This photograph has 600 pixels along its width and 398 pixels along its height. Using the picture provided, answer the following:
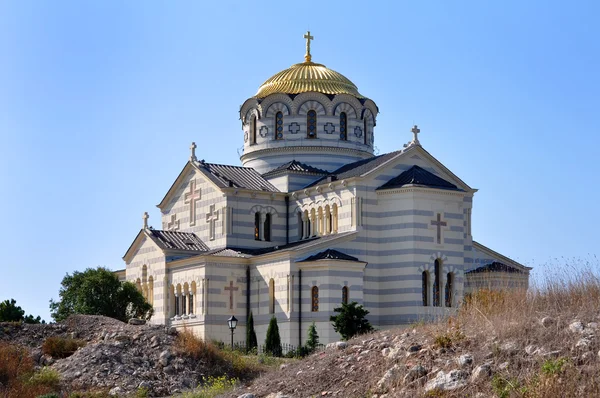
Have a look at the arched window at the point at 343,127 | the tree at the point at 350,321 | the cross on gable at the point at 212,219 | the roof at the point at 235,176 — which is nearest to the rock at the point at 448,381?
the tree at the point at 350,321

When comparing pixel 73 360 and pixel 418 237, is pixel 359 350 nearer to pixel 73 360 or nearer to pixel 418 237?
pixel 73 360

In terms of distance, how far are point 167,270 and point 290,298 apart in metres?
9.15

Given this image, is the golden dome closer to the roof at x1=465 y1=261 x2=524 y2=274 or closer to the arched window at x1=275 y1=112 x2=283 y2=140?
the arched window at x1=275 y1=112 x2=283 y2=140

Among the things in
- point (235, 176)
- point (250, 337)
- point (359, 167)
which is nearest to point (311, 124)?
point (235, 176)

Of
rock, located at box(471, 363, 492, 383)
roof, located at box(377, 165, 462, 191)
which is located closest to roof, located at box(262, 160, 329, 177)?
roof, located at box(377, 165, 462, 191)

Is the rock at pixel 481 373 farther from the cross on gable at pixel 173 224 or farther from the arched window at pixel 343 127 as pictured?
the cross on gable at pixel 173 224

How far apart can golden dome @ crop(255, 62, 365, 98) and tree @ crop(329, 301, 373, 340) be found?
17.0 m

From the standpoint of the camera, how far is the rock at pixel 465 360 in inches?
793

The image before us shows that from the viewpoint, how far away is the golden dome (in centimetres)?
5872

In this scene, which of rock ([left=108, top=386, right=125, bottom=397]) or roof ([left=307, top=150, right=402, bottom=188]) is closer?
rock ([left=108, top=386, right=125, bottom=397])

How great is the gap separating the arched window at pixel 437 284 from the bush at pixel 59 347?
20633 mm

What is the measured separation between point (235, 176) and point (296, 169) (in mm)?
3510

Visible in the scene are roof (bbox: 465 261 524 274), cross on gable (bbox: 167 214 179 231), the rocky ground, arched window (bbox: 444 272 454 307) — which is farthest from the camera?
cross on gable (bbox: 167 214 179 231)

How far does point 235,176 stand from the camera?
2270 inches
